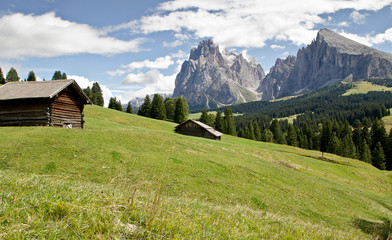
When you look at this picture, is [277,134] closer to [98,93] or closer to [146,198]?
[98,93]

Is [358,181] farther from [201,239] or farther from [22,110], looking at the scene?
[22,110]

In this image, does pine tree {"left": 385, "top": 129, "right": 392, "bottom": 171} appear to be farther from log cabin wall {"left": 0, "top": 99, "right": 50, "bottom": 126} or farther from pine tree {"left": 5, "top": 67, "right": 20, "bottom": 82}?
pine tree {"left": 5, "top": 67, "right": 20, "bottom": 82}

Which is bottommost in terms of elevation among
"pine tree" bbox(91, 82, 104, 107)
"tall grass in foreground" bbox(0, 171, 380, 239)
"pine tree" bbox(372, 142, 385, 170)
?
"pine tree" bbox(372, 142, 385, 170)

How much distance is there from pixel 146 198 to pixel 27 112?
3076 cm

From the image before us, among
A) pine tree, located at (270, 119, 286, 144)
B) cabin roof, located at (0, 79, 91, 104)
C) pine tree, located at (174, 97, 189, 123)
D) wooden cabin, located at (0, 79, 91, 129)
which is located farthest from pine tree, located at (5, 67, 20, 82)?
pine tree, located at (270, 119, 286, 144)

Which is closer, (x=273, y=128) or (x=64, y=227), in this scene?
(x=64, y=227)

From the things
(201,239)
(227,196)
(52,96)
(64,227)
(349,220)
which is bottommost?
(349,220)

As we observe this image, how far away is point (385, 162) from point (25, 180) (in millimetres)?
116634

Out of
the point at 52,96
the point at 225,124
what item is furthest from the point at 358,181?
the point at 225,124

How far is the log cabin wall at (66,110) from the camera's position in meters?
29.0

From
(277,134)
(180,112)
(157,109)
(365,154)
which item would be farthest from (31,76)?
(365,154)

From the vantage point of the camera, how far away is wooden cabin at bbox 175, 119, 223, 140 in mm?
65125

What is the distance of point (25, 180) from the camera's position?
17.3 feet

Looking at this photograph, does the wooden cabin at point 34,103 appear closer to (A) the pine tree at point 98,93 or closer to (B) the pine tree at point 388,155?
(A) the pine tree at point 98,93
